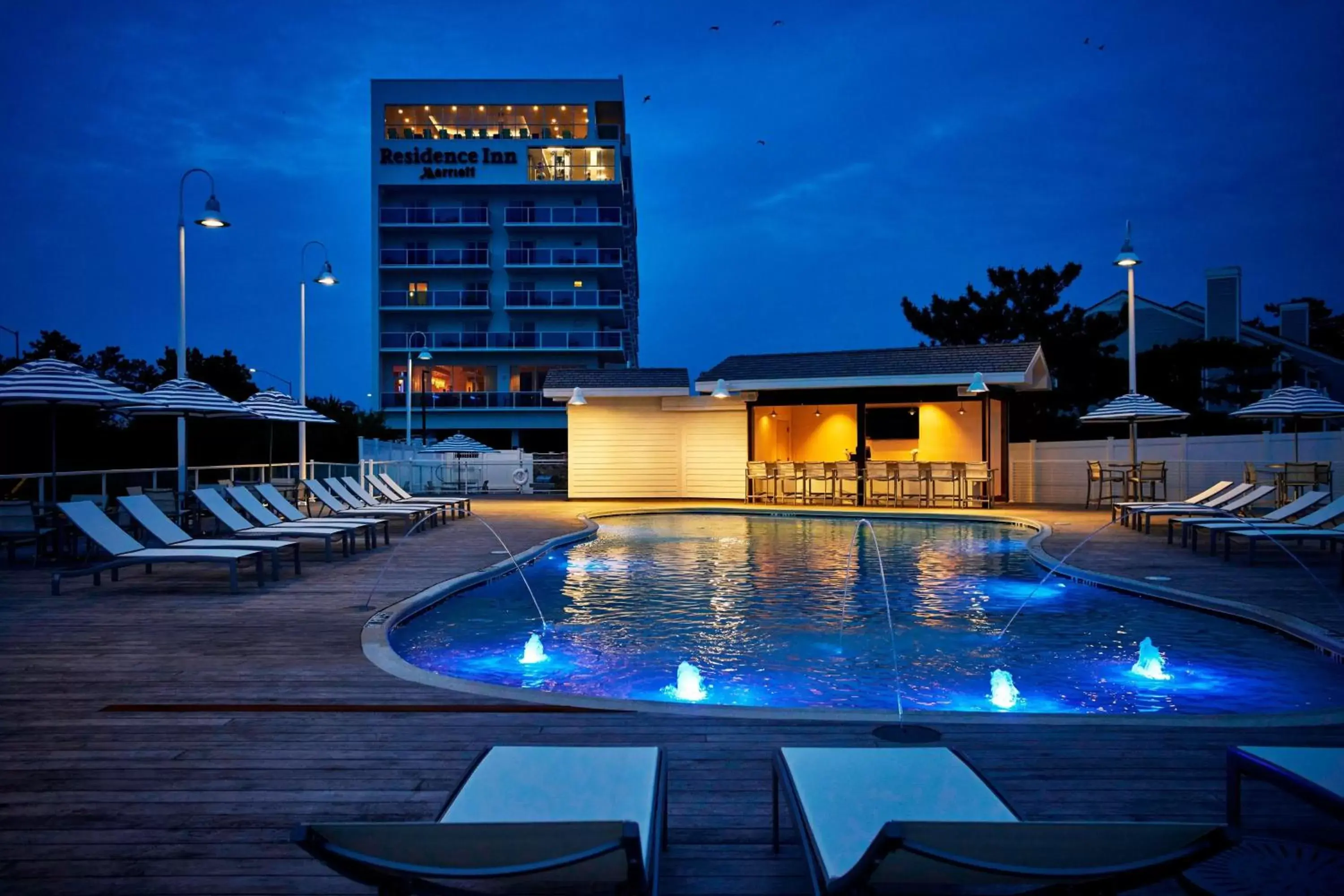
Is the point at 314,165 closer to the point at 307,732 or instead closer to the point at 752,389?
the point at 752,389

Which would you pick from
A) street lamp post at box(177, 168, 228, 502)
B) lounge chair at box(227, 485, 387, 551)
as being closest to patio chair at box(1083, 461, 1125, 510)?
lounge chair at box(227, 485, 387, 551)

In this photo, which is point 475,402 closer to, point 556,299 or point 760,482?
point 556,299

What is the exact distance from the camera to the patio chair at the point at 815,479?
19.3m

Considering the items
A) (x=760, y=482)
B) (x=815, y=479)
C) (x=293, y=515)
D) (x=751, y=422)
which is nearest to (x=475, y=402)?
(x=751, y=422)

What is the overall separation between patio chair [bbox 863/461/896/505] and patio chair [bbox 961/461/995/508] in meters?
1.39

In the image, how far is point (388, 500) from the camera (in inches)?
618

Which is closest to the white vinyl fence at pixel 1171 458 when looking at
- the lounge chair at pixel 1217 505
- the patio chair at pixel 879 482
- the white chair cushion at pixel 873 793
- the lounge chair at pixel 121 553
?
the patio chair at pixel 879 482

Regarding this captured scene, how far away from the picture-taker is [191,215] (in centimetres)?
7462

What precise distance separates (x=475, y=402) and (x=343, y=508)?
27166 mm

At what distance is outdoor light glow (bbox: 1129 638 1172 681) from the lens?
584cm

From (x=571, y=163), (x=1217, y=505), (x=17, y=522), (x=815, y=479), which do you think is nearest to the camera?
(x=17, y=522)

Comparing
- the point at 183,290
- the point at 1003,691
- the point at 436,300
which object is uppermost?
the point at 436,300

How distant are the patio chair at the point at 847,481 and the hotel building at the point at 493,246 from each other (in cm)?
2057

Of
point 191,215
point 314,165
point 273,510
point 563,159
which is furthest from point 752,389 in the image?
point 314,165
